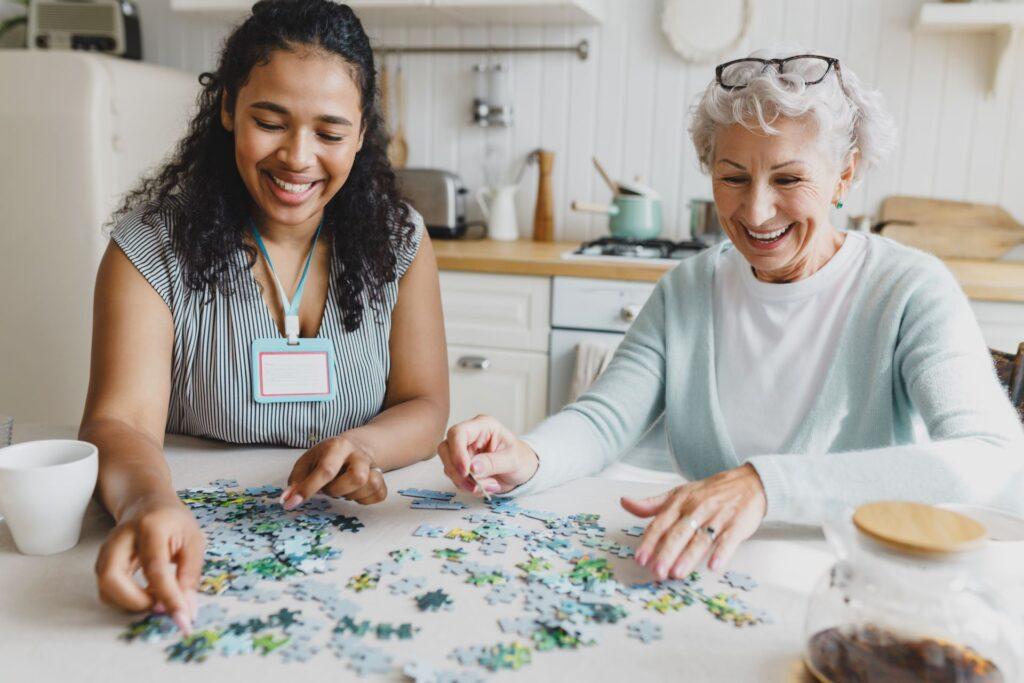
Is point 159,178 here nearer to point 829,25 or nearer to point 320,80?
point 320,80

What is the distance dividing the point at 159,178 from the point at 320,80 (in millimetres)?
414

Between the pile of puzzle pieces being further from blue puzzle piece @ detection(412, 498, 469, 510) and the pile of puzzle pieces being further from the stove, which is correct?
the stove

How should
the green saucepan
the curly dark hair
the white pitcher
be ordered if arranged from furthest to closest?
the white pitcher, the green saucepan, the curly dark hair

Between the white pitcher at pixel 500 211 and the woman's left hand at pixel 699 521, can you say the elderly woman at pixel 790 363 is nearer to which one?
the woman's left hand at pixel 699 521

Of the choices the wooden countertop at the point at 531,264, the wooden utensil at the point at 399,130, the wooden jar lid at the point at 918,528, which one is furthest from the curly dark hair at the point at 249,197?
the wooden utensil at the point at 399,130

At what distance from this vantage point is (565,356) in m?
2.96

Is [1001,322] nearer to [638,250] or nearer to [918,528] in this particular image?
[638,250]

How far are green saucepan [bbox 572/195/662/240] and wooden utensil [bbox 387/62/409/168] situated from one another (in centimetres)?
84

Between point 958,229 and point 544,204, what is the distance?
4.72ft

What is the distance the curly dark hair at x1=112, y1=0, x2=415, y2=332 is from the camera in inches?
59.7

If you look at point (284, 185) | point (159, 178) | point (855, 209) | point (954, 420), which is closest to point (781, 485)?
point (954, 420)

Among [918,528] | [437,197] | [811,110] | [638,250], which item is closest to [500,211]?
[437,197]

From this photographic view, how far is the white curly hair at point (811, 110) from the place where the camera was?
141 cm

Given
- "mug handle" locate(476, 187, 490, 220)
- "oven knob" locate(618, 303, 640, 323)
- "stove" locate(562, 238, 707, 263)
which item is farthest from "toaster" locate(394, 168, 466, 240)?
"oven knob" locate(618, 303, 640, 323)
